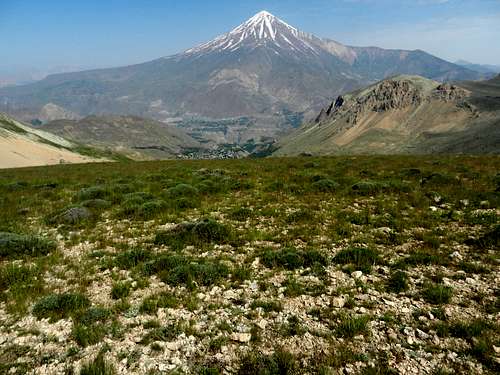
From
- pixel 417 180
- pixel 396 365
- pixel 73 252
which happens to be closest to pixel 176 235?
pixel 73 252

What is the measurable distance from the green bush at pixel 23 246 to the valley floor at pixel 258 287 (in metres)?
0.06

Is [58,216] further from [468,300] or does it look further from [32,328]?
[468,300]

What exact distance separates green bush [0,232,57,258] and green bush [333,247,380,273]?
1040 cm

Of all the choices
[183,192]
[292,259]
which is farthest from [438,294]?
[183,192]

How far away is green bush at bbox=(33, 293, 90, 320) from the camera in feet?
29.3

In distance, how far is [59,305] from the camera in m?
9.25

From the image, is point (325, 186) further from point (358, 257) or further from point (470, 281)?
point (470, 281)

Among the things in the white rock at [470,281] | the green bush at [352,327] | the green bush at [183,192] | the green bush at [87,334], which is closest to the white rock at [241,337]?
the green bush at [352,327]

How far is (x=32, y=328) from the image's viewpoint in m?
8.42

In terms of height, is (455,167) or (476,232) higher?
(476,232)

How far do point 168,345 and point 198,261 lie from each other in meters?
4.08

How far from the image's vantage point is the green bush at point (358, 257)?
10945 millimetres

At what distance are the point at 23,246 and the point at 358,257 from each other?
11.9m

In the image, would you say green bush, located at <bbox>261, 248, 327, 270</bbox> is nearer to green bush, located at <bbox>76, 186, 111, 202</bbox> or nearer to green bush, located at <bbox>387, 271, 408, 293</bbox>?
green bush, located at <bbox>387, 271, 408, 293</bbox>
